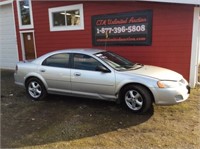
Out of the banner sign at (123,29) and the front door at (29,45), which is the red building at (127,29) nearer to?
the banner sign at (123,29)

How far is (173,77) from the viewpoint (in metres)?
5.25

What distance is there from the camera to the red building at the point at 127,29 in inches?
291

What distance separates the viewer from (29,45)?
11.5 m

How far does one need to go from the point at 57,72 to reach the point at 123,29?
137 inches

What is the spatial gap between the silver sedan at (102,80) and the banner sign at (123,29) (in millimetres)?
2326

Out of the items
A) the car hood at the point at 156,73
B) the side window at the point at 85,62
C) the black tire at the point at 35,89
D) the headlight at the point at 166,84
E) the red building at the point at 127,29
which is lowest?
the black tire at the point at 35,89

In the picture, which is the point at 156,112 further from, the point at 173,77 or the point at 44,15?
the point at 44,15

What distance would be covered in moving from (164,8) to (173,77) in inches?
127

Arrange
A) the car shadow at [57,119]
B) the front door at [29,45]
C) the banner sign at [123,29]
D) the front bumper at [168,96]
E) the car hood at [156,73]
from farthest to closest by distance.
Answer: the front door at [29,45] → the banner sign at [123,29] → the car hood at [156,73] → the front bumper at [168,96] → the car shadow at [57,119]

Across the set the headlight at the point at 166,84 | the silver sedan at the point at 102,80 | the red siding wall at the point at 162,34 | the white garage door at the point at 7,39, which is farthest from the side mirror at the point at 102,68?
the white garage door at the point at 7,39

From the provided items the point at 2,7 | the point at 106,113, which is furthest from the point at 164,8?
the point at 2,7

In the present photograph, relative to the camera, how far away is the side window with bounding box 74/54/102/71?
5629mm

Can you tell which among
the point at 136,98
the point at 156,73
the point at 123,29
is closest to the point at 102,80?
the point at 136,98

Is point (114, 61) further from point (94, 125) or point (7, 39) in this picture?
point (7, 39)
